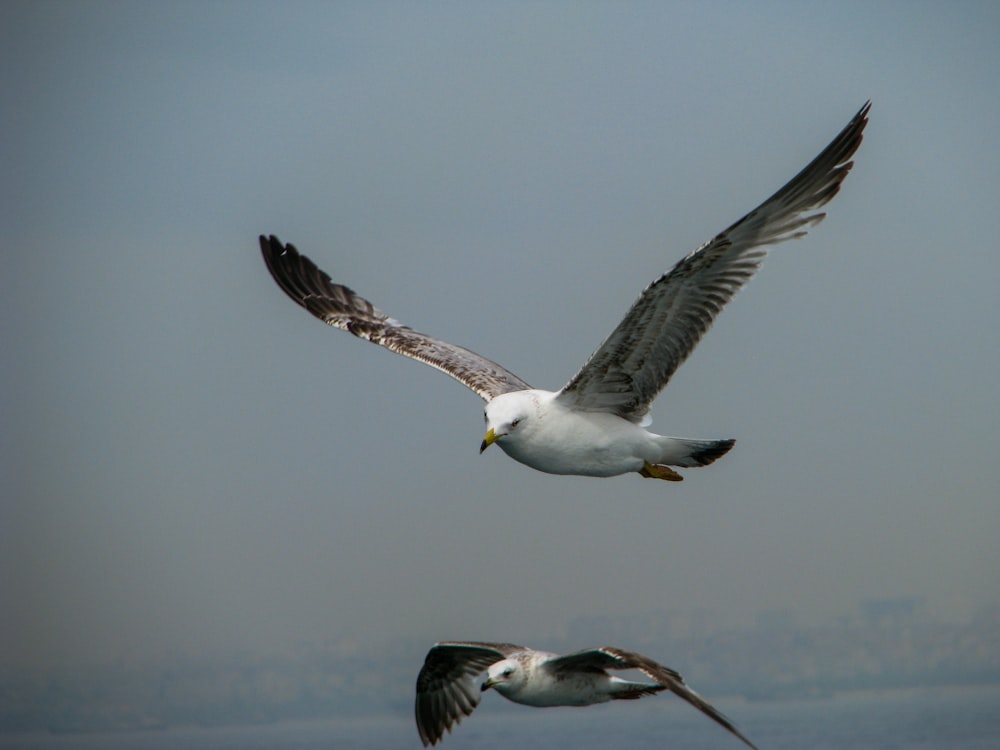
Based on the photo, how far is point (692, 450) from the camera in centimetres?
1457

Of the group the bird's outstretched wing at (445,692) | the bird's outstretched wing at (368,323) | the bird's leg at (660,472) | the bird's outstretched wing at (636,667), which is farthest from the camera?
the bird's outstretched wing at (368,323)

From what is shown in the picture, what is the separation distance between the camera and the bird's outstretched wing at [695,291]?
13.0 meters

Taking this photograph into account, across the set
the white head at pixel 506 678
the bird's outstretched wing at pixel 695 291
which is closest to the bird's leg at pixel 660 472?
the bird's outstretched wing at pixel 695 291

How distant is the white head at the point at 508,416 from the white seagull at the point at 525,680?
2.30 meters

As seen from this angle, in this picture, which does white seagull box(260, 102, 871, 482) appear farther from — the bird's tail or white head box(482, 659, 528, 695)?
white head box(482, 659, 528, 695)

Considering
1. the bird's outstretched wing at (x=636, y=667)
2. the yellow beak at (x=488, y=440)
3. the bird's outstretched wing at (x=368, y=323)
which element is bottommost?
the bird's outstretched wing at (x=636, y=667)

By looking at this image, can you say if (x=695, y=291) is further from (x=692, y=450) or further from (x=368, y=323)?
A: (x=368, y=323)

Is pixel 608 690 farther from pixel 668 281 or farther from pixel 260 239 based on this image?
pixel 260 239

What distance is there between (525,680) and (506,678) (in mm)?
238

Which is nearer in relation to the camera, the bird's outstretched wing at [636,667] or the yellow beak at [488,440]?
the bird's outstretched wing at [636,667]

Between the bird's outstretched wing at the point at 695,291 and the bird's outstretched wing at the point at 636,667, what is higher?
the bird's outstretched wing at the point at 695,291

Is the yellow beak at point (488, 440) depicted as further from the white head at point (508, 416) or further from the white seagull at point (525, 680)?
the white seagull at point (525, 680)

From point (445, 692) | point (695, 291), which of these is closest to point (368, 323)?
point (445, 692)

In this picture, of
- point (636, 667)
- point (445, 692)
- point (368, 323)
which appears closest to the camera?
point (636, 667)
